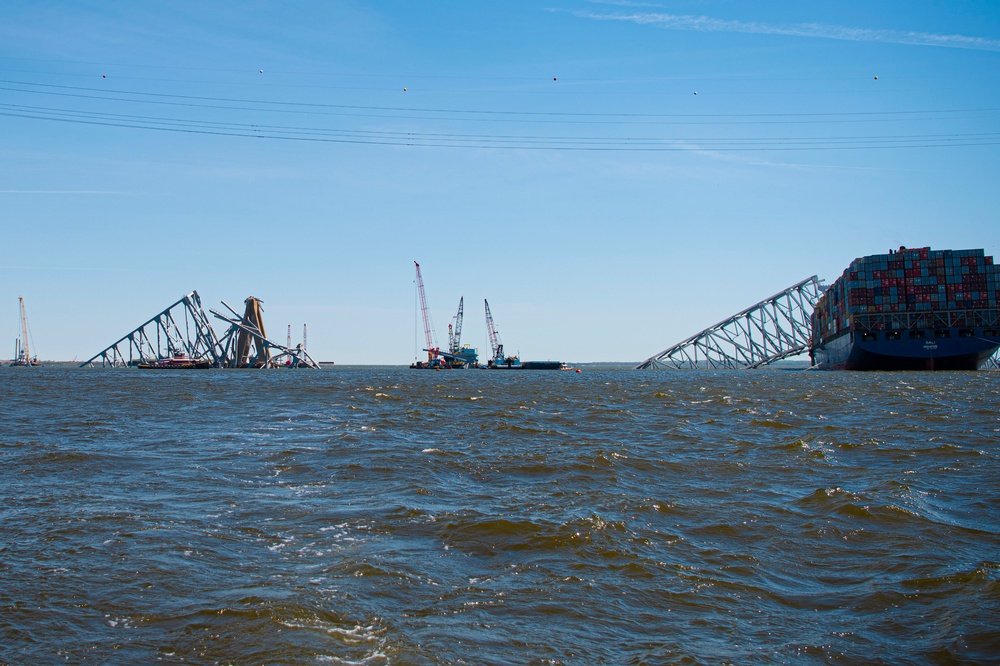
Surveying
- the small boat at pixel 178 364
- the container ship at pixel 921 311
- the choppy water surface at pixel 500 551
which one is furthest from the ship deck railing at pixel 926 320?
the small boat at pixel 178 364

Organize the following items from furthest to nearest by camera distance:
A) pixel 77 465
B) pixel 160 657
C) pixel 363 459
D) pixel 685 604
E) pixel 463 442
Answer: pixel 463 442 → pixel 363 459 → pixel 77 465 → pixel 685 604 → pixel 160 657

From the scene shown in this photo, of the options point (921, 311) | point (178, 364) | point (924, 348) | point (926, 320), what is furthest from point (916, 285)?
point (178, 364)

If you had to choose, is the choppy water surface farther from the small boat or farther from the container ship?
the small boat

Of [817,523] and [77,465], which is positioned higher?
[77,465]

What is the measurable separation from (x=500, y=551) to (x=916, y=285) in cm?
11081

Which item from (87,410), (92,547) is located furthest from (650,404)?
(92,547)

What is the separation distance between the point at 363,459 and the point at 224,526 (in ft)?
24.7

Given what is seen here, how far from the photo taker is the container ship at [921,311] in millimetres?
99250

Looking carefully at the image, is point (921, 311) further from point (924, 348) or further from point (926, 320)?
point (924, 348)

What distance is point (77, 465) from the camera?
18.4 meters

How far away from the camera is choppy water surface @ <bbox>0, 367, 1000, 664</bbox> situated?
25.6ft

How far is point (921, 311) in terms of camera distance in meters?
103

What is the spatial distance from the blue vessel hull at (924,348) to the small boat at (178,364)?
13063 centimetres

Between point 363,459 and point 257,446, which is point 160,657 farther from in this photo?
point 257,446
